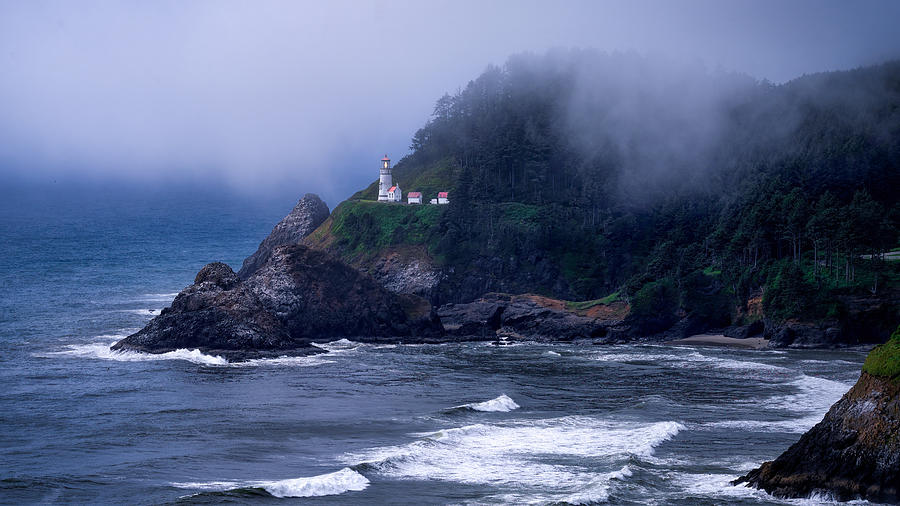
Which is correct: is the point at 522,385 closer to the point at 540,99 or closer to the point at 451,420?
the point at 451,420

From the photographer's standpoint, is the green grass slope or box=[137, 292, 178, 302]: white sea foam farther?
box=[137, 292, 178, 302]: white sea foam

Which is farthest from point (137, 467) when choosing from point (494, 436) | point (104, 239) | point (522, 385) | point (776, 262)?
point (104, 239)

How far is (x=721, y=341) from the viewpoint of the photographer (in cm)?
7519

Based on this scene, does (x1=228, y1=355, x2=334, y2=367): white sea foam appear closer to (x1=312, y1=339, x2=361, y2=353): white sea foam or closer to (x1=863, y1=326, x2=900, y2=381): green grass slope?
(x1=312, y1=339, x2=361, y2=353): white sea foam

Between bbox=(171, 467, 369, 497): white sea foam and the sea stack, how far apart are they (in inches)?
555

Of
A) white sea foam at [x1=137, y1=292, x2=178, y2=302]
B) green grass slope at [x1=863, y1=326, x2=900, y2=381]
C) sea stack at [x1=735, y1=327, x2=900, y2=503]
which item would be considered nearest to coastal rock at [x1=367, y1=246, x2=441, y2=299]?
white sea foam at [x1=137, y1=292, x2=178, y2=302]

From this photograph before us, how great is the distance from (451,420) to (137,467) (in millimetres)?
15735

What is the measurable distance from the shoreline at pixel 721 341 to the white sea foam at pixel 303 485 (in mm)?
49274

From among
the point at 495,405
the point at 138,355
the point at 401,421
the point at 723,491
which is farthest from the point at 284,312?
the point at 723,491

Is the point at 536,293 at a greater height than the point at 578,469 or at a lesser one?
greater

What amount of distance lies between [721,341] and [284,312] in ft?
122

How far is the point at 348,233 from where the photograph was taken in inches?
4417

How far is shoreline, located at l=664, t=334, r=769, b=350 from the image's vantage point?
73.1 metres

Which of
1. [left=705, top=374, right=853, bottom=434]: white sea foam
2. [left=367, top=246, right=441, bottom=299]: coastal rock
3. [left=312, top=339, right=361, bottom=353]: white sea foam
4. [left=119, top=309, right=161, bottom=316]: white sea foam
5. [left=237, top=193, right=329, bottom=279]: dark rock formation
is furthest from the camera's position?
[left=237, top=193, right=329, bottom=279]: dark rock formation
